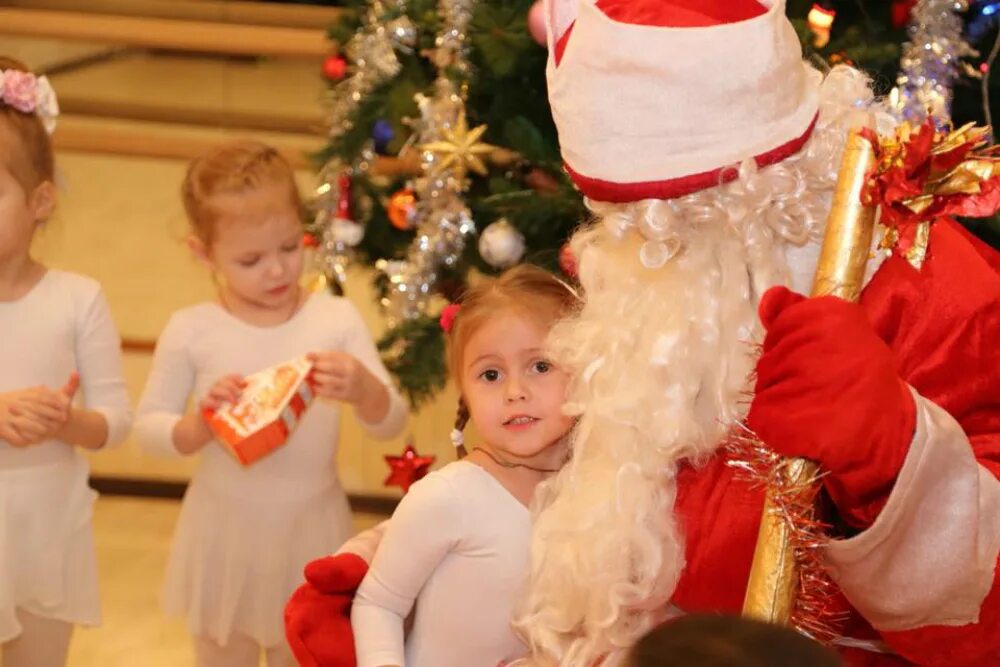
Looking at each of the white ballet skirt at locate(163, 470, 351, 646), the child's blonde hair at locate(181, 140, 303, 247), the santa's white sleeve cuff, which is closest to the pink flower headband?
the child's blonde hair at locate(181, 140, 303, 247)

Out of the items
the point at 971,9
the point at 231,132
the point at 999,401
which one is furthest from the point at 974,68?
the point at 231,132

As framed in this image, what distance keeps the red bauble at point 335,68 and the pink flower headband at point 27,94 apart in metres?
0.79

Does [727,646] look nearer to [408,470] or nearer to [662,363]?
[662,363]

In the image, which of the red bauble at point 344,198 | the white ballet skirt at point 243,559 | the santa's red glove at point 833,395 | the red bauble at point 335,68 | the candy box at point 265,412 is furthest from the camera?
the red bauble at point 335,68

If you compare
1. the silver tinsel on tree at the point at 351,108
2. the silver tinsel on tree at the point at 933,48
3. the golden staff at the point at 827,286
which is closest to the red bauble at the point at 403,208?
the silver tinsel on tree at the point at 351,108

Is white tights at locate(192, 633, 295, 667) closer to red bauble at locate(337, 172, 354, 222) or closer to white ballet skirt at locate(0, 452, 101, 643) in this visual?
white ballet skirt at locate(0, 452, 101, 643)

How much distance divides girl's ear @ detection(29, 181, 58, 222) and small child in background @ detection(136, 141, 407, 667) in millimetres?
253

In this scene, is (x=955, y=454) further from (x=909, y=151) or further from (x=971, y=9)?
(x=971, y=9)

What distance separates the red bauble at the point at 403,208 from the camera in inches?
121

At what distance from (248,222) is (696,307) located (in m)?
1.25

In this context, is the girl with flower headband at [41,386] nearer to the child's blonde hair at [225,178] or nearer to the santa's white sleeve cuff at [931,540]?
the child's blonde hair at [225,178]

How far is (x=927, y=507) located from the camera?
1418mm

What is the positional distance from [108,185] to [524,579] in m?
4.92

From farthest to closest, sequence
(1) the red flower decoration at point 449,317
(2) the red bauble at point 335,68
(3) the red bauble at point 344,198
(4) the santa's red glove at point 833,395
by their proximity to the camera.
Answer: (2) the red bauble at point 335,68 < (3) the red bauble at point 344,198 < (1) the red flower decoration at point 449,317 < (4) the santa's red glove at point 833,395
